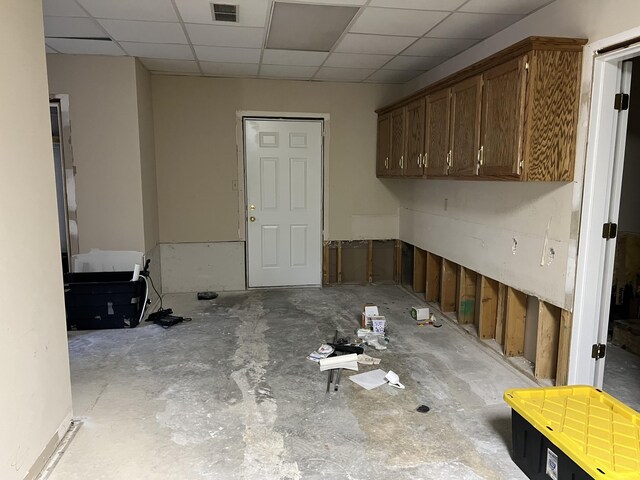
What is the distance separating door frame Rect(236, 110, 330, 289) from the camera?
5.41m

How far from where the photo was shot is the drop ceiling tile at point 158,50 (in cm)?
398

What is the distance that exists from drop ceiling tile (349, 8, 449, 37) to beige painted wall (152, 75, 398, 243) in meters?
1.98

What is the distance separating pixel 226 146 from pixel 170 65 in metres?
1.09

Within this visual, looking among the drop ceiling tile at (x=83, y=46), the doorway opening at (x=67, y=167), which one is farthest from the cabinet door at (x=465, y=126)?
the doorway opening at (x=67, y=167)

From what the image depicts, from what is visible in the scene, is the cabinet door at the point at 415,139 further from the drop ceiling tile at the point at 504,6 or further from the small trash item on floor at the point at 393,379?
the small trash item on floor at the point at 393,379

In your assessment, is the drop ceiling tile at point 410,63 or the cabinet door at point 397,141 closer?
the drop ceiling tile at point 410,63

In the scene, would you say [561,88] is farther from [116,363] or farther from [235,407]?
[116,363]

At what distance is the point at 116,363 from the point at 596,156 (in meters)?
3.61

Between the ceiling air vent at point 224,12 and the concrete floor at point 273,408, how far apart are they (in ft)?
8.50

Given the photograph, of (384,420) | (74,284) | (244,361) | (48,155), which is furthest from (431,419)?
(74,284)

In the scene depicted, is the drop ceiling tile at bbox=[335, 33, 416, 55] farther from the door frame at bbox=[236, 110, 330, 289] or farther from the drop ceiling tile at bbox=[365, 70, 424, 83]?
the door frame at bbox=[236, 110, 330, 289]

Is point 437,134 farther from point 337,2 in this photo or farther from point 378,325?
point 378,325

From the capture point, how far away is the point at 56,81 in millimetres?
4285

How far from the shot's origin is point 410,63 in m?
4.63
